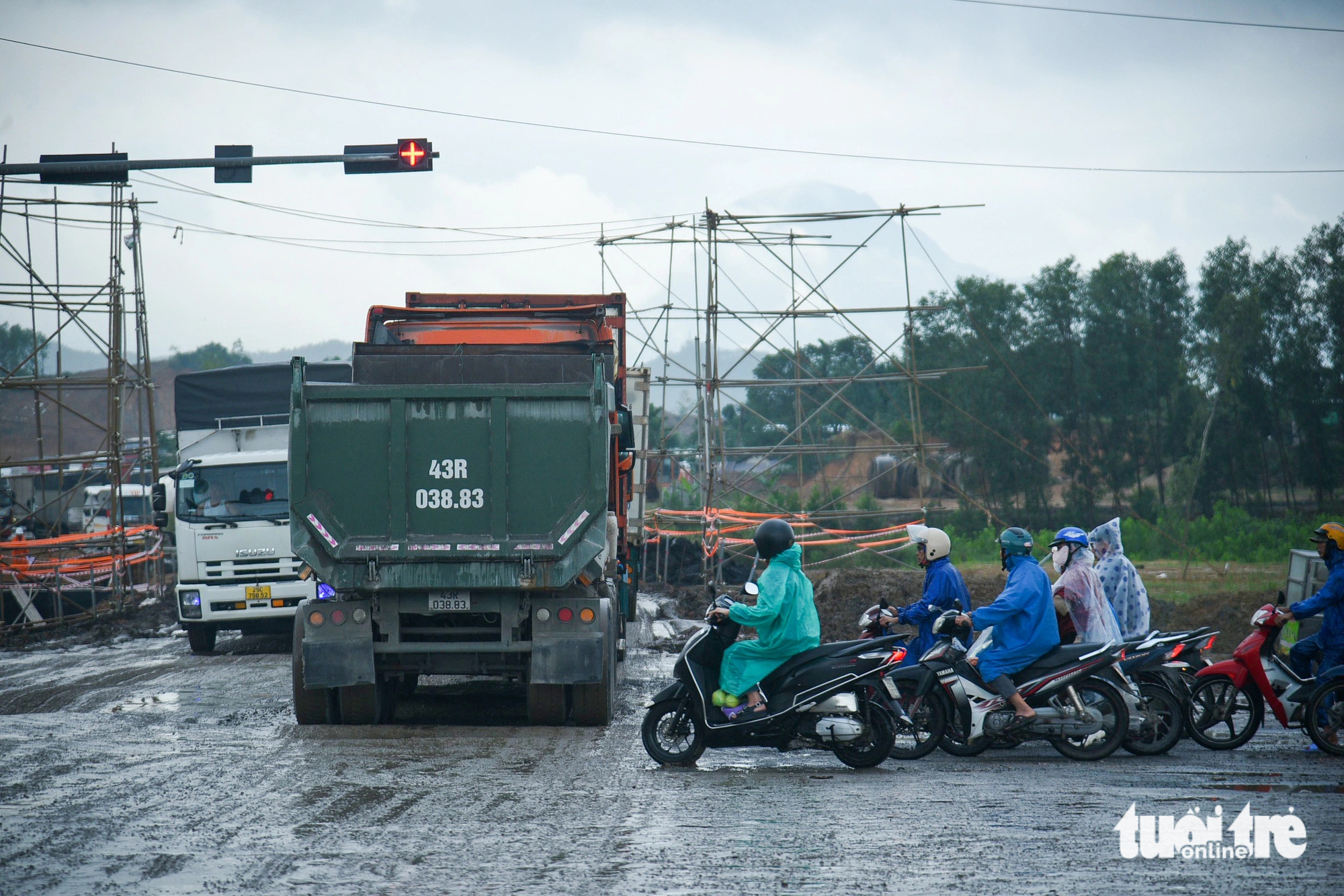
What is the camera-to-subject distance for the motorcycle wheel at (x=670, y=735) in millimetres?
8008

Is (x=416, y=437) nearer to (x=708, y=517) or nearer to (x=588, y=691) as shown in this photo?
(x=588, y=691)

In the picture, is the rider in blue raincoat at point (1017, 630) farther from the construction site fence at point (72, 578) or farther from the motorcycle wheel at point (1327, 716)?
the construction site fence at point (72, 578)

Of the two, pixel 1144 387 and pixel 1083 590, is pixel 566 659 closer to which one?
pixel 1083 590

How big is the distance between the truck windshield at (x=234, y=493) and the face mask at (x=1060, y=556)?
10095mm

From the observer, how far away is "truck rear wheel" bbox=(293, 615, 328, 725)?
9.81m

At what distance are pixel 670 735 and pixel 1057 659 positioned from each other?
2711 millimetres

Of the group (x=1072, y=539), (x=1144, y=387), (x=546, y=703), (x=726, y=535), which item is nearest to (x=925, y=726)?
(x=1072, y=539)

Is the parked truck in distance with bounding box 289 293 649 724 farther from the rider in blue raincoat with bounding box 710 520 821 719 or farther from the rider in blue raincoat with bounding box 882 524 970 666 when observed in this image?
the rider in blue raincoat with bounding box 882 524 970 666

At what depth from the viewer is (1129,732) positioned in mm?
8391

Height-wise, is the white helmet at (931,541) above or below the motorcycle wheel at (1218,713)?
above

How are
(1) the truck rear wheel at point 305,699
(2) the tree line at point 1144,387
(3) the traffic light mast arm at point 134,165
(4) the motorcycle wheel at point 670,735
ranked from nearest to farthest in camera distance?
(4) the motorcycle wheel at point 670,735 < (1) the truck rear wheel at point 305,699 < (3) the traffic light mast arm at point 134,165 < (2) the tree line at point 1144,387

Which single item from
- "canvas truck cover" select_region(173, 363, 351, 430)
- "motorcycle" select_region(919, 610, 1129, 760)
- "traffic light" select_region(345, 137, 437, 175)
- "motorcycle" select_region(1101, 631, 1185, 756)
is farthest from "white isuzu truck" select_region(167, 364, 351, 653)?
"motorcycle" select_region(1101, 631, 1185, 756)

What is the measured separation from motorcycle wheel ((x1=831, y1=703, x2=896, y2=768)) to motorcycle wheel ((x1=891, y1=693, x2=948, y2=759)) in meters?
0.42

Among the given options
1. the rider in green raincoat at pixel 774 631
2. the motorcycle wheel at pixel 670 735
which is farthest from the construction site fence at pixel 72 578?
the rider in green raincoat at pixel 774 631
